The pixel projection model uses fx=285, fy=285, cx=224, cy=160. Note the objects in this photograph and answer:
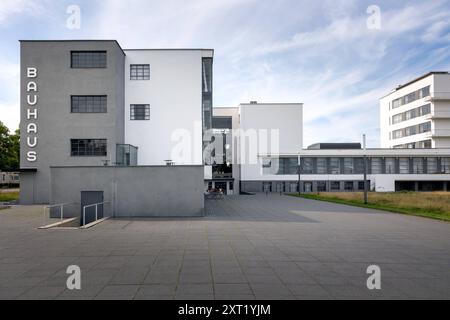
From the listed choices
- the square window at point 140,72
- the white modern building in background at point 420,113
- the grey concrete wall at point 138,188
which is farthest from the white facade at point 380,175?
the grey concrete wall at point 138,188

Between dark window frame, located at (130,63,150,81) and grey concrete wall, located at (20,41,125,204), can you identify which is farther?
dark window frame, located at (130,63,150,81)

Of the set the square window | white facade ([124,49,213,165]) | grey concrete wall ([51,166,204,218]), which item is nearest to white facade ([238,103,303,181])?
white facade ([124,49,213,165])

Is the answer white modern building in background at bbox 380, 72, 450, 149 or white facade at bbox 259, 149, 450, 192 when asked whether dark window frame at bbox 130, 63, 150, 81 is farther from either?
white modern building in background at bbox 380, 72, 450, 149

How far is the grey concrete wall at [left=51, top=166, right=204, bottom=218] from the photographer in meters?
16.9

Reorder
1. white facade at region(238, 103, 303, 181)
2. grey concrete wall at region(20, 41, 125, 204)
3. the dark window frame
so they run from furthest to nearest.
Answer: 1. white facade at region(238, 103, 303, 181)
2. the dark window frame
3. grey concrete wall at region(20, 41, 125, 204)

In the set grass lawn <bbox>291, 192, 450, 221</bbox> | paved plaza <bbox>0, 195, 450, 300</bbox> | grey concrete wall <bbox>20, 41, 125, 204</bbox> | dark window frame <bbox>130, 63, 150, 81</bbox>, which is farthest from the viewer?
dark window frame <bbox>130, 63, 150, 81</bbox>

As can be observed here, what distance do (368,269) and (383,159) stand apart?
53.5 metres

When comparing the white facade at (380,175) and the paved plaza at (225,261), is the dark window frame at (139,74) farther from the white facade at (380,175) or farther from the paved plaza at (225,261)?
the white facade at (380,175)

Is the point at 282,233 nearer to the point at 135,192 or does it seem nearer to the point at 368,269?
the point at 368,269

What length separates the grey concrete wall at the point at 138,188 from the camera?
16922 mm

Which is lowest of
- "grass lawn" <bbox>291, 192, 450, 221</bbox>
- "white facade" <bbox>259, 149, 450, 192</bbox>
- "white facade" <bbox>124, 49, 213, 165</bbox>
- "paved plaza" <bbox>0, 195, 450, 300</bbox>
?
"grass lawn" <bbox>291, 192, 450, 221</bbox>

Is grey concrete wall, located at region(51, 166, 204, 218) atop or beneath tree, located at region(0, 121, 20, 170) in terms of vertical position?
beneath

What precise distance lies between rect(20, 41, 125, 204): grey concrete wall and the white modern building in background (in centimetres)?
6223

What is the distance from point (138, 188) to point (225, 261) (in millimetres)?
10580
